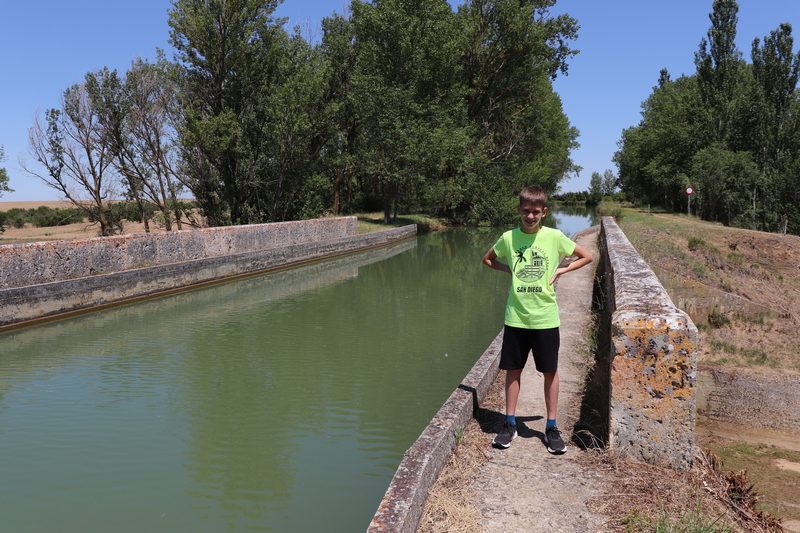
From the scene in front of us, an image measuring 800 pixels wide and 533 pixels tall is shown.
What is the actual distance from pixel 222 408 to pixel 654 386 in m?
4.58

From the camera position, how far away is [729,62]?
4091 centimetres

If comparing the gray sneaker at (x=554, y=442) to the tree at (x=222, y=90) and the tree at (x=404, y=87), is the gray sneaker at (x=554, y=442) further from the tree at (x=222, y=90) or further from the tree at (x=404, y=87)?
the tree at (x=404, y=87)

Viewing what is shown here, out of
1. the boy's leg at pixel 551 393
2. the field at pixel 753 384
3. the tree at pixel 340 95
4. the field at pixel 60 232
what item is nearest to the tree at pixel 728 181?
the field at pixel 753 384

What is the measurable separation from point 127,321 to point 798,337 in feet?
39.2

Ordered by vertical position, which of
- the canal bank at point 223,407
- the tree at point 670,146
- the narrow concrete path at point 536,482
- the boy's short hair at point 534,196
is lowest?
the canal bank at point 223,407

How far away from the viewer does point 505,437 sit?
14.0ft

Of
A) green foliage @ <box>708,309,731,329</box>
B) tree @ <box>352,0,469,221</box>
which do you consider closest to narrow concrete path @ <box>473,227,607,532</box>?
green foliage @ <box>708,309,731,329</box>

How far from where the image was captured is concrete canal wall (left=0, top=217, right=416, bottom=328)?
35.7ft

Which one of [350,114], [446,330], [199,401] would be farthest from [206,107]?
[199,401]

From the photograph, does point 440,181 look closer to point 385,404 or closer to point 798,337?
point 798,337

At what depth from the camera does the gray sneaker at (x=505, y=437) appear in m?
4.22

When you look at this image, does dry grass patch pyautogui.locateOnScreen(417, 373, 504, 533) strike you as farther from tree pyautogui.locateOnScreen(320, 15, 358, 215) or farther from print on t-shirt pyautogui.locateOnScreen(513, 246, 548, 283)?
tree pyautogui.locateOnScreen(320, 15, 358, 215)

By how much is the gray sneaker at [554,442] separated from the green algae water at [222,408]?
135cm

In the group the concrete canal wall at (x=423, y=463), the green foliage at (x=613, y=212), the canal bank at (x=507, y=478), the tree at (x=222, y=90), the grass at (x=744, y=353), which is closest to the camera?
the concrete canal wall at (x=423, y=463)
